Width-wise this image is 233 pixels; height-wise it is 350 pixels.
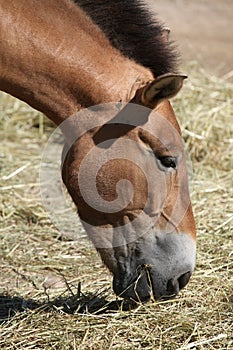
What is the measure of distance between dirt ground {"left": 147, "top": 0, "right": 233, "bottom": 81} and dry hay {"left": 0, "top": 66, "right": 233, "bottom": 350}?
5.99 ft

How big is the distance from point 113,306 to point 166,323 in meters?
0.33

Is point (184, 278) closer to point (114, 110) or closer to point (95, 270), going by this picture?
point (114, 110)

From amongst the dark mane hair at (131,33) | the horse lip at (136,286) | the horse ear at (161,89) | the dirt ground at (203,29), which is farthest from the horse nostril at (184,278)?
the dirt ground at (203,29)

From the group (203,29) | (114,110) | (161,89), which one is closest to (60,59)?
(114,110)

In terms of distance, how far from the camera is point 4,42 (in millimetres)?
3346

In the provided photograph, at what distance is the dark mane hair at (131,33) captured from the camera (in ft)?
11.3

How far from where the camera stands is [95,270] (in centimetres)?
455

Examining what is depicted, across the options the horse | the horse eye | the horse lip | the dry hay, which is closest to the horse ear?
the horse

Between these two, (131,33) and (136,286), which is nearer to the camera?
(131,33)

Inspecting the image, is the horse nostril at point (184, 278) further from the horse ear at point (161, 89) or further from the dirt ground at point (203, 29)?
the dirt ground at point (203, 29)

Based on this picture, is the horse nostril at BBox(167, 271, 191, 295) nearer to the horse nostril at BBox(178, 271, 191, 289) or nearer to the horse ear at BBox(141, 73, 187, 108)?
the horse nostril at BBox(178, 271, 191, 289)

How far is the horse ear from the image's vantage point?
321 cm

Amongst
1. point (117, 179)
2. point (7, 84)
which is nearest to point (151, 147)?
point (117, 179)

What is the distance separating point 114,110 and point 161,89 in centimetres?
23
